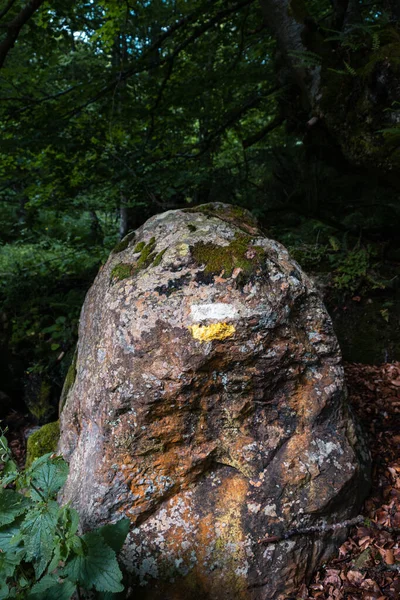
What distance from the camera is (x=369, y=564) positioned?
2.30m

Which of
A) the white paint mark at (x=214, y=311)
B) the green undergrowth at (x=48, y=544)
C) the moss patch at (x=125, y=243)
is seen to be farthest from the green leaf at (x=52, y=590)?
the moss patch at (x=125, y=243)

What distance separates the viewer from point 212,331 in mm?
2389

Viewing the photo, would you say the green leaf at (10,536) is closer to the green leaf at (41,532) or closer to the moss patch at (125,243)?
the green leaf at (41,532)

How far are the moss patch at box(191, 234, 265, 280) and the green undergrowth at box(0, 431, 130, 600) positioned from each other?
1.44 m

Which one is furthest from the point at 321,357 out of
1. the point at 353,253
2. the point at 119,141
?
the point at 119,141

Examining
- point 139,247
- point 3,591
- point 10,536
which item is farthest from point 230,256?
point 3,591

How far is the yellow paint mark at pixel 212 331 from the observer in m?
2.38

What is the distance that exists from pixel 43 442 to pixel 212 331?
224 cm

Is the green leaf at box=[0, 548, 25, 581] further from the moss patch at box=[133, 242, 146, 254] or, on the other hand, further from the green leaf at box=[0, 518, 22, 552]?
the moss patch at box=[133, 242, 146, 254]

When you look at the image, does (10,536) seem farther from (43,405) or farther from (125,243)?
(43,405)

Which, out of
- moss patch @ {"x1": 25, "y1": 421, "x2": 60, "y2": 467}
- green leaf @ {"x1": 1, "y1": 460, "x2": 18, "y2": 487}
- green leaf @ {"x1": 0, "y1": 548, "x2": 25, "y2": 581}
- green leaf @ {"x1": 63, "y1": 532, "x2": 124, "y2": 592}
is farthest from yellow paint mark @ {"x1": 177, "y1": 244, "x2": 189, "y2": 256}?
moss patch @ {"x1": 25, "y1": 421, "x2": 60, "y2": 467}

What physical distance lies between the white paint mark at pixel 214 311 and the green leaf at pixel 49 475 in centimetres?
108

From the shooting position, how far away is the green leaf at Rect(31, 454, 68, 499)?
1864mm

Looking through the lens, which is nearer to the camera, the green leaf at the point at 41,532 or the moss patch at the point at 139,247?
the green leaf at the point at 41,532
